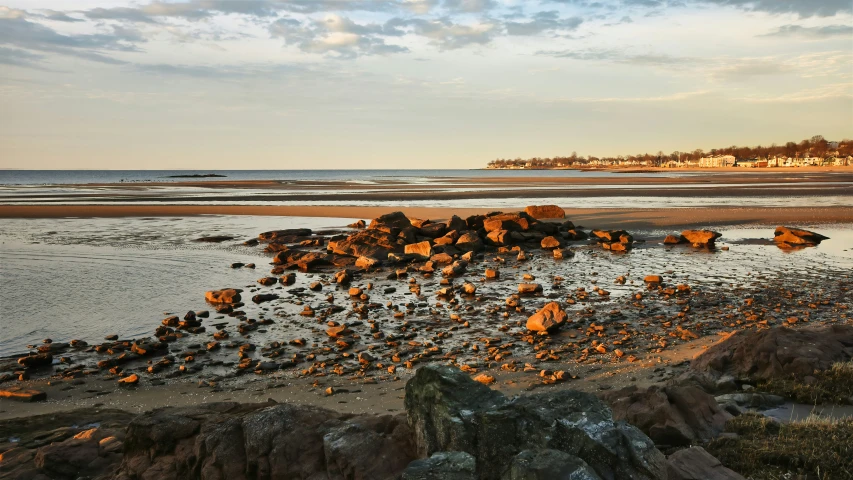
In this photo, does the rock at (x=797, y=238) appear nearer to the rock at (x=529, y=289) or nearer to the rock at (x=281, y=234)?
the rock at (x=529, y=289)

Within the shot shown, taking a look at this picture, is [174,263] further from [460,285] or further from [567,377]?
[567,377]

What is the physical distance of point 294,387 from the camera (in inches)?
375

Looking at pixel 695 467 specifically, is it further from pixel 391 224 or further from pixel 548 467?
pixel 391 224

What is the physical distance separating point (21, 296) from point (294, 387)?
35.5ft

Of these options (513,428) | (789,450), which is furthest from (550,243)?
(513,428)

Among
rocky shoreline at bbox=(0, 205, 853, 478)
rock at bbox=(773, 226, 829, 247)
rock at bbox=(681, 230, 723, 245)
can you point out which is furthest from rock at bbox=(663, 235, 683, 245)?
rocky shoreline at bbox=(0, 205, 853, 478)

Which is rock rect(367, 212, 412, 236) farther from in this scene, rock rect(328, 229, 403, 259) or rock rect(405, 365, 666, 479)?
rock rect(405, 365, 666, 479)

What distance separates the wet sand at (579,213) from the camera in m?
34.2

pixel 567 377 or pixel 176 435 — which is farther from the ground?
pixel 176 435

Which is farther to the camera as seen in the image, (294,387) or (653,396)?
(294,387)

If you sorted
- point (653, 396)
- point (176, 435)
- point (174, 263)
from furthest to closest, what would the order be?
1. point (174, 263)
2. point (653, 396)
3. point (176, 435)

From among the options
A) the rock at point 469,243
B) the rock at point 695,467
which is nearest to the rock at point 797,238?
the rock at point 469,243

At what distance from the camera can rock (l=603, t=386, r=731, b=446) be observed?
6262 mm

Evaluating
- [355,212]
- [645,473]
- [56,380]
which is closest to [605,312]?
[645,473]
